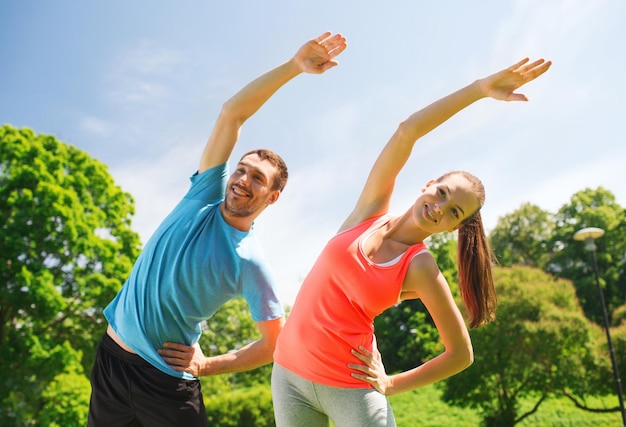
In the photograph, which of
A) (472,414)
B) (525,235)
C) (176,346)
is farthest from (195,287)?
(525,235)

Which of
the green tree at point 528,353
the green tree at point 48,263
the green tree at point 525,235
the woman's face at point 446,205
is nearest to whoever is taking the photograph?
the woman's face at point 446,205

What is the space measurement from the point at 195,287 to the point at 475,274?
142cm

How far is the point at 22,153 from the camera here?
15422 millimetres

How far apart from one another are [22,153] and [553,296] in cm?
1539

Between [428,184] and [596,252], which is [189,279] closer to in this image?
[428,184]

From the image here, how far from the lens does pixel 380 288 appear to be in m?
2.53

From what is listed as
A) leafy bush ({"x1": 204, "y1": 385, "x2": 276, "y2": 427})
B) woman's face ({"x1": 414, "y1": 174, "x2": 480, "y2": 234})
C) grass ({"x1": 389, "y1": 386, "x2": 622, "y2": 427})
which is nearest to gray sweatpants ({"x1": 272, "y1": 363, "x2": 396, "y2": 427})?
woman's face ({"x1": 414, "y1": 174, "x2": 480, "y2": 234})

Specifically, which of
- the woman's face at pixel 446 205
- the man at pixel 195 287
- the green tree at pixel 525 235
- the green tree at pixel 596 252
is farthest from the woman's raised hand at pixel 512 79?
the green tree at pixel 525 235

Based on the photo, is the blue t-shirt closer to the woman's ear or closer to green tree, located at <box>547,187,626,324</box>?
the woman's ear

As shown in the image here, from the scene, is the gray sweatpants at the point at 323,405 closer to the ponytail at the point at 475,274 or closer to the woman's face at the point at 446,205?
the ponytail at the point at 475,274

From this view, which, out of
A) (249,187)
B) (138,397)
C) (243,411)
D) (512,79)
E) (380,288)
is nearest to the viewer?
(380,288)

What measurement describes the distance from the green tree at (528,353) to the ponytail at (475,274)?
43.4 ft

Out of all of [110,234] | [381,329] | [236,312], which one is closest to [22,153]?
[110,234]

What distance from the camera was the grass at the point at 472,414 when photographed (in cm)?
1716
